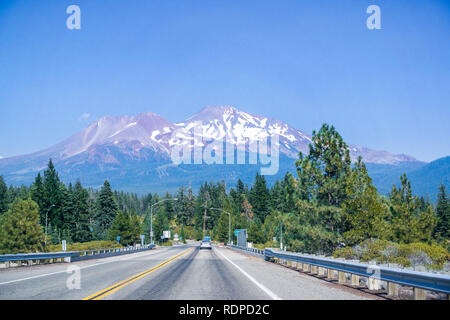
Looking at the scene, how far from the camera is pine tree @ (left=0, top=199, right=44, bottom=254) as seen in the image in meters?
67.6

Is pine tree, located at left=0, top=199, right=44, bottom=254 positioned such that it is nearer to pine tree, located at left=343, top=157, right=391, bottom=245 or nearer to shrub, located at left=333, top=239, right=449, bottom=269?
pine tree, located at left=343, top=157, right=391, bottom=245

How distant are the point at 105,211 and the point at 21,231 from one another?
47878 mm

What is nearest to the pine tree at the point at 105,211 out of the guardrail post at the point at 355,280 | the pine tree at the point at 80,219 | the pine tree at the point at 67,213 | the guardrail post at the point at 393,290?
the pine tree at the point at 80,219

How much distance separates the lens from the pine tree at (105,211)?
11481cm

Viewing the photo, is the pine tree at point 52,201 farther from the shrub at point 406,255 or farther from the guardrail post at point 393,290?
the guardrail post at point 393,290

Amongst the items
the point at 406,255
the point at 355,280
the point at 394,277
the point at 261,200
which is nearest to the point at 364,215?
the point at 406,255

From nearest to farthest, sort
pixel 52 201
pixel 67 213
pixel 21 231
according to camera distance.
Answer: pixel 21 231 → pixel 52 201 → pixel 67 213

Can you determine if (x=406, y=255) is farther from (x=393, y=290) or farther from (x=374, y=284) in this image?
(x=393, y=290)

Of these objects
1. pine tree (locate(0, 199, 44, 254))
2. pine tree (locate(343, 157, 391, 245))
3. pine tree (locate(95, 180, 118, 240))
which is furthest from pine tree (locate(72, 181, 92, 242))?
pine tree (locate(343, 157, 391, 245))

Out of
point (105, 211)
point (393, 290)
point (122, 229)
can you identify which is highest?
point (393, 290)

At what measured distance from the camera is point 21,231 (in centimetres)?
6825

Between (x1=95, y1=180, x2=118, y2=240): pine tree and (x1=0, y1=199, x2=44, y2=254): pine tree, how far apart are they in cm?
4396

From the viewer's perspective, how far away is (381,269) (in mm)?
11766
